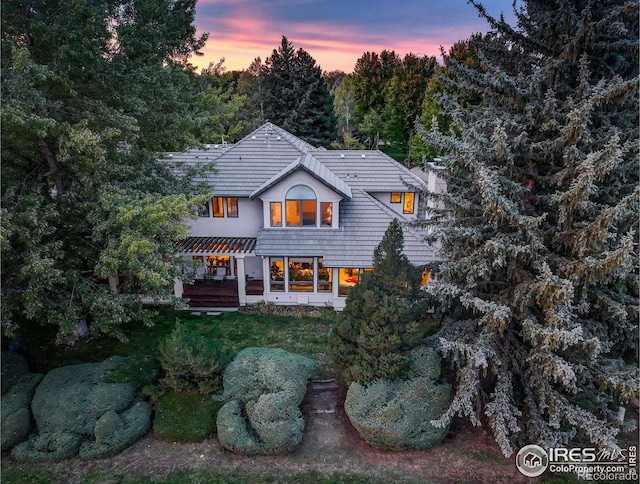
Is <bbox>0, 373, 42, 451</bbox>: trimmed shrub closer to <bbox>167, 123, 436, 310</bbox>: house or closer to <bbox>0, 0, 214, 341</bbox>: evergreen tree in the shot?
<bbox>0, 0, 214, 341</bbox>: evergreen tree

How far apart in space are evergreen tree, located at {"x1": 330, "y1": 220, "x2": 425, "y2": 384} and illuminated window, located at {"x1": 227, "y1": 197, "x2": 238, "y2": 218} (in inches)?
444

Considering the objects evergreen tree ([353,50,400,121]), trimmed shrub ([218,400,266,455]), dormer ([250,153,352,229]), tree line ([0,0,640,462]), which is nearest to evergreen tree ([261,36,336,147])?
evergreen tree ([353,50,400,121])

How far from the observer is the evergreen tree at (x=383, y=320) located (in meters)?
11.2

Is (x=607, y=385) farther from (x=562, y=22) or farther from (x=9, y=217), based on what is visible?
(x=9, y=217)

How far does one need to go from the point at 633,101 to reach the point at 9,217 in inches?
647

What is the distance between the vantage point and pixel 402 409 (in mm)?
11078

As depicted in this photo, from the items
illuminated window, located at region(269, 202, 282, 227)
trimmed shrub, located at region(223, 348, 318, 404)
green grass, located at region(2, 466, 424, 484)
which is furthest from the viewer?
illuminated window, located at region(269, 202, 282, 227)

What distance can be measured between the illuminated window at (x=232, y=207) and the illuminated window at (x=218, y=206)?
34 centimetres

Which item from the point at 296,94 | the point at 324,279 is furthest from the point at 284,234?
the point at 296,94

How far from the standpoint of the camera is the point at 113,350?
15859 millimetres

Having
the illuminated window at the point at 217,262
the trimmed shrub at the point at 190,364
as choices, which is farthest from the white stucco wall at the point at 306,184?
the trimmed shrub at the point at 190,364

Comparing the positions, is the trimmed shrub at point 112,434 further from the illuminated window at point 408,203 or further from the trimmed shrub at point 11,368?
the illuminated window at point 408,203

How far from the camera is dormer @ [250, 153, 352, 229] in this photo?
19219 mm

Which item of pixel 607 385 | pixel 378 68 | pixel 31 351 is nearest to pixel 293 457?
pixel 607 385
